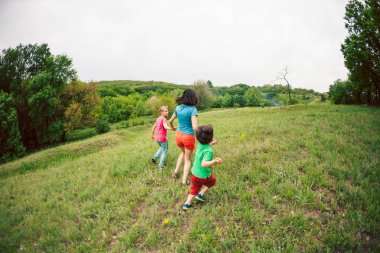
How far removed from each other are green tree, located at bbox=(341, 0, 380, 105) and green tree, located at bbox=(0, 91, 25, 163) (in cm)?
4699

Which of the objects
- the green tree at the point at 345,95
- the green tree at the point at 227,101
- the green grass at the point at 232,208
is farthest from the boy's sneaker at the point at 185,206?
the green tree at the point at 227,101

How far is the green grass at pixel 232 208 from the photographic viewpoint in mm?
4309

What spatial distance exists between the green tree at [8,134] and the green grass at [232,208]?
27158 mm

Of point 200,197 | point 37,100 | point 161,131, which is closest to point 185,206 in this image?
point 200,197

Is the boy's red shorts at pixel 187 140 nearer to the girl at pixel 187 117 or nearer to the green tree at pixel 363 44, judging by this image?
the girl at pixel 187 117

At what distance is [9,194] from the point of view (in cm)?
932

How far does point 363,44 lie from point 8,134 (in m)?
49.0

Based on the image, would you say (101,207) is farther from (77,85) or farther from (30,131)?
(77,85)

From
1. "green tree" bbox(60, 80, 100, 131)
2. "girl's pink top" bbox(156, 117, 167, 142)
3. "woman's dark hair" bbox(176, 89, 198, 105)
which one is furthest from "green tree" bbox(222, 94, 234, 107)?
"woman's dark hair" bbox(176, 89, 198, 105)

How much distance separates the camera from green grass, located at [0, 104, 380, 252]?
4.31 m

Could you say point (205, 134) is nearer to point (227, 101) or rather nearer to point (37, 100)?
point (37, 100)

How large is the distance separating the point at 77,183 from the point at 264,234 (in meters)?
7.32

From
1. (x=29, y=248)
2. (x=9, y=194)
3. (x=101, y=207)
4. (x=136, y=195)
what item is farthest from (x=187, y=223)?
(x=9, y=194)

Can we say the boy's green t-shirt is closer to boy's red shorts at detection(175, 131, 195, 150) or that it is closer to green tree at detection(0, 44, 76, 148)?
boy's red shorts at detection(175, 131, 195, 150)
